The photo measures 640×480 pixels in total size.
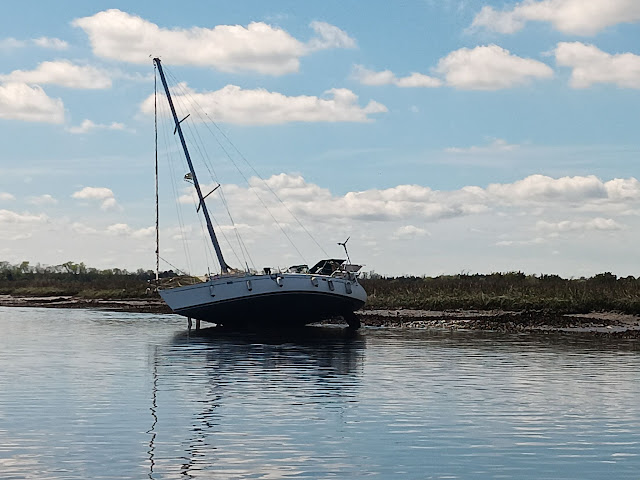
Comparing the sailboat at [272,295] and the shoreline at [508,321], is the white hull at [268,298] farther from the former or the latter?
the shoreline at [508,321]

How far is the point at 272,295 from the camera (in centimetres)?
5291

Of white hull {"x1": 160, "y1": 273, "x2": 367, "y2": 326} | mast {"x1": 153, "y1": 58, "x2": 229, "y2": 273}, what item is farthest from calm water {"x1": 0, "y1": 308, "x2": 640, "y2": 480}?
mast {"x1": 153, "y1": 58, "x2": 229, "y2": 273}

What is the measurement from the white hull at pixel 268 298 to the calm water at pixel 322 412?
33.1 ft

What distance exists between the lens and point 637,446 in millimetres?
18875

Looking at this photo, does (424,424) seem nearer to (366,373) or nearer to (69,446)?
(69,446)

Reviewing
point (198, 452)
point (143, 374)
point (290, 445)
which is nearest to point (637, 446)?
point (290, 445)

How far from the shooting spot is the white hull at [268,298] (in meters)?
52.9

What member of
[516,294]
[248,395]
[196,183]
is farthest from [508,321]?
[248,395]

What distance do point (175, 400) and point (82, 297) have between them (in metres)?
87.9

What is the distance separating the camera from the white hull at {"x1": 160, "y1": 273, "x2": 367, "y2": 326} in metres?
52.9

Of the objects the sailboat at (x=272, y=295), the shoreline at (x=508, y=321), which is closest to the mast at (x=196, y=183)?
the sailboat at (x=272, y=295)

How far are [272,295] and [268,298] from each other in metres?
0.35

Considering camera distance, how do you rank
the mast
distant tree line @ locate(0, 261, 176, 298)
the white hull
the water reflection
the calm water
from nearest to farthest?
1. the calm water
2. the water reflection
3. the white hull
4. the mast
5. distant tree line @ locate(0, 261, 176, 298)

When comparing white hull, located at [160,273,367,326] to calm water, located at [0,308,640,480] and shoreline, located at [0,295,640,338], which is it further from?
calm water, located at [0,308,640,480]
